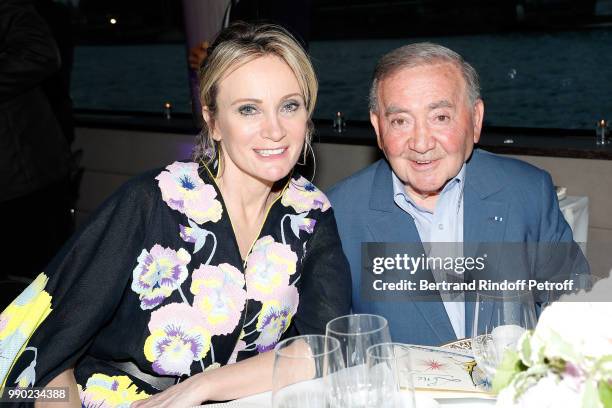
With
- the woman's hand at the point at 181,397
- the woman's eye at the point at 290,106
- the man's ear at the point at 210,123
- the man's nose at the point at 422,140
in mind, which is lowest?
the woman's hand at the point at 181,397

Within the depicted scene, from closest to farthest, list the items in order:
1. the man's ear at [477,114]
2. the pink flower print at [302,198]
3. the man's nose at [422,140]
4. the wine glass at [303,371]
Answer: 1. the wine glass at [303,371]
2. the pink flower print at [302,198]
3. the man's nose at [422,140]
4. the man's ear at [477,114]

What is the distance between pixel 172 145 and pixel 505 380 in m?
4.64

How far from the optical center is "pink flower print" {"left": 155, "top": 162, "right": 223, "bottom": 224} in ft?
5.74

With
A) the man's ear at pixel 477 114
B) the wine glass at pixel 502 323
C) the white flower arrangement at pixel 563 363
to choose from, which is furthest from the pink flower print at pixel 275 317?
the white flower arrangement at pixel 563 363

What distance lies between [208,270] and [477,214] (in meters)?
0.83

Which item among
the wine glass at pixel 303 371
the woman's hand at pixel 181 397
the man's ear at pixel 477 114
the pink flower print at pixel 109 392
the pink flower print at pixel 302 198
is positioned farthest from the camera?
the man's ear at pixel 477 114

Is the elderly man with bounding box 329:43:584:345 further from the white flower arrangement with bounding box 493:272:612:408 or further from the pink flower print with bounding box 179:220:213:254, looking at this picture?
the white flower arrangement with bounding box 493:272:612:408

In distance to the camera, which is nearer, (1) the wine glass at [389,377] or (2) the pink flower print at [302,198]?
(1) the wine glass at [389,377]

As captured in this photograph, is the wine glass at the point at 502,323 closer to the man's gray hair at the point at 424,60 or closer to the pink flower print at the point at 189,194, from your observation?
the pink flower print at the point at 189,194

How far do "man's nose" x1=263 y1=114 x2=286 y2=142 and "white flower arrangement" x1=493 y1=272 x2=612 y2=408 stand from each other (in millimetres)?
1037

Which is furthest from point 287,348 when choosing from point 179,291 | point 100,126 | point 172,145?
point 100,126

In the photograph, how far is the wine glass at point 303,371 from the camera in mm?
1028

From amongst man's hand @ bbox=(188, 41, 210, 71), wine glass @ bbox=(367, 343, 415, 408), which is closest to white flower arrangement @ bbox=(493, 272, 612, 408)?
wine glass @ bbox=(367, 343, 415, 408)

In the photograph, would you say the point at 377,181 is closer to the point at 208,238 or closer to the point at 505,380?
the point at 208,238
